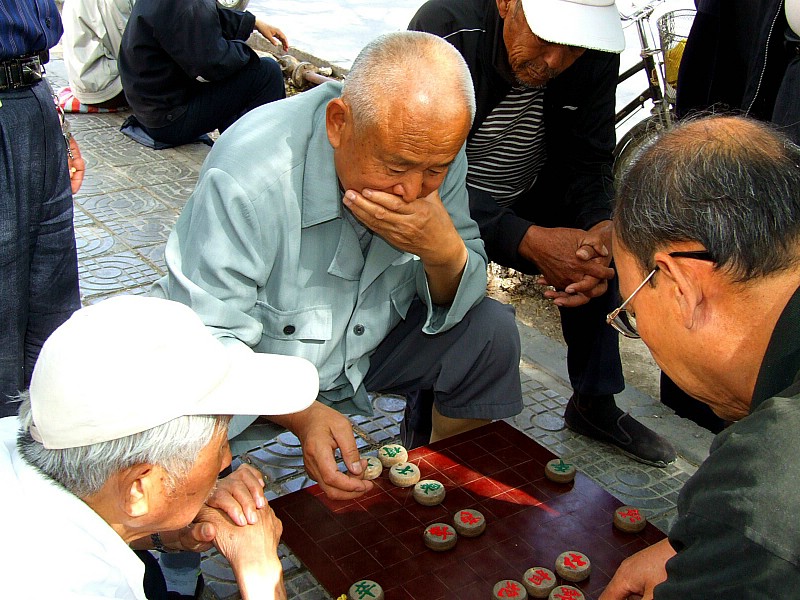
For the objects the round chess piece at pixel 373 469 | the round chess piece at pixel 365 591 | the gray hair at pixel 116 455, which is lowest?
the round chess piece at pixel 373 469

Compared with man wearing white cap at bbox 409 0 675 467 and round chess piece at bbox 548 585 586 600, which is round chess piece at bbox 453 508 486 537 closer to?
round chess piece at bbox 548 585 586 600

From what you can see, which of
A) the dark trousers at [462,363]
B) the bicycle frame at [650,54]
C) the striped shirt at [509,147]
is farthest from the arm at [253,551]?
the bicycle frame at [650,54]

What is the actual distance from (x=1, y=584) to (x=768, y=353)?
125 cm

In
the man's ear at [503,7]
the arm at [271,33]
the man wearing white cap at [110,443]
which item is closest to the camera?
the man wearing white cap at [110,443]

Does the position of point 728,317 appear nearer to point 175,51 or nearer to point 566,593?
point 566,593

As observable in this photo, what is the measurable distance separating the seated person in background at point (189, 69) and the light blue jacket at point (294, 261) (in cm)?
288

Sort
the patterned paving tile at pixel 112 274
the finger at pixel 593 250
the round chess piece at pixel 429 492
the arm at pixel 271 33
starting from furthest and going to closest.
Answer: the arm at pixel 271 33, the patterned paving tile at pixel 112 274, the finger at pixel 593 250, the round chess piece at pixel 429 492

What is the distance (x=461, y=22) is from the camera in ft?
9.70

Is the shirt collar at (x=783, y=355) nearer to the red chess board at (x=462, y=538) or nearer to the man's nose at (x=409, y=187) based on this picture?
the red chess board at (x=462, y=538)

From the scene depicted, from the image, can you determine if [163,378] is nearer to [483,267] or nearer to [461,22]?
[483,267]

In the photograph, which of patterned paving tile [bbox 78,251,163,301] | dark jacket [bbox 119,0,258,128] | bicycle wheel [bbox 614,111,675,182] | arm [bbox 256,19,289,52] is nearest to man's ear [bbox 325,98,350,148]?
patterned paving tile [bbox 78,251,163,301]

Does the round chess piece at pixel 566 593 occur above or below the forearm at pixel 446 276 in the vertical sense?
below

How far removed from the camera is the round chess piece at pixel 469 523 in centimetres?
219

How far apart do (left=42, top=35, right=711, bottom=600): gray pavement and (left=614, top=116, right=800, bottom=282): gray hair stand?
4.90 ft
